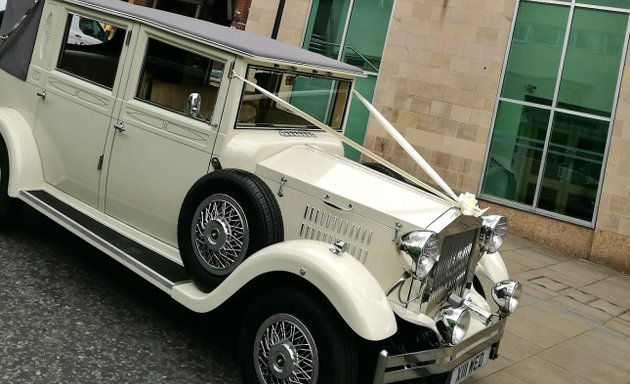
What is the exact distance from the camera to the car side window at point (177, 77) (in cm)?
427

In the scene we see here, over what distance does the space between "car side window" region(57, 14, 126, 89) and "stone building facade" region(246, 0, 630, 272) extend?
660cm

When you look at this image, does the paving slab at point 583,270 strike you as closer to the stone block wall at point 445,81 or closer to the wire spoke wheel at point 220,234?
the stone block wall at point 445,81

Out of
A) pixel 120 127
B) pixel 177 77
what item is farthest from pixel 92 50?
pixel 177 77

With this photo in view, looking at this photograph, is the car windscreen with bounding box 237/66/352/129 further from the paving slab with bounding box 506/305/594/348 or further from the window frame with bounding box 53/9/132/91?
the paving slab with bounding box 506/305/594/348

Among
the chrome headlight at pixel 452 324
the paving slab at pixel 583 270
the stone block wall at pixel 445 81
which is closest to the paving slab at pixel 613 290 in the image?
the paving slab at pixel 583 270

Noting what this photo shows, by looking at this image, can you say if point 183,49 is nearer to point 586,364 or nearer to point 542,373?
point 542,373

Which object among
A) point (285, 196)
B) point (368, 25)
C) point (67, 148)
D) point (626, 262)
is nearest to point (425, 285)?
point (285, 196)

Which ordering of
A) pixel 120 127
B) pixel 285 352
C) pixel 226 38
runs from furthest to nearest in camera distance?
pixel 120 127 → pixel 226 38 → pixel 285 352

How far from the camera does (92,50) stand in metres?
5.13

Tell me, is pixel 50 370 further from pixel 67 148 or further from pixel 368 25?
pixel 368 25

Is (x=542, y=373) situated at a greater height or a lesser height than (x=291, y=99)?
lesser

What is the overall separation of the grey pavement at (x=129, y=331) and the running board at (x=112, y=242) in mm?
488

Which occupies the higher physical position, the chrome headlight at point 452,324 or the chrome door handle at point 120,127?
the chrome door handle at point 120,127

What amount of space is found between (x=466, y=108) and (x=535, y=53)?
1.46 metres
